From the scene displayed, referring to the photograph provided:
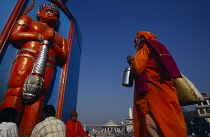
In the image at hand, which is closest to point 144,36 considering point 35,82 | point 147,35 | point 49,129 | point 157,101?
point 147,35

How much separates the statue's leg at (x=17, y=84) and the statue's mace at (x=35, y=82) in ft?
0.43

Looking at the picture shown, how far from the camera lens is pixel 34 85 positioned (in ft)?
8.78

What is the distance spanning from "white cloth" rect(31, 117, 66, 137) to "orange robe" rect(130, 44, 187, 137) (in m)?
1.11

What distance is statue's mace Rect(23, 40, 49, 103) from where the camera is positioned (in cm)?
266

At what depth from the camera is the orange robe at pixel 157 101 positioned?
Result: 1377mm

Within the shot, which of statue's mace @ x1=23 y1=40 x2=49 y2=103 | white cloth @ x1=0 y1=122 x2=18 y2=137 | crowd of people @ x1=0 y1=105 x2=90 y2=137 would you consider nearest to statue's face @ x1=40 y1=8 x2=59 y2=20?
statue's mace @ x1=23 y1=40 x2=49 y2=103

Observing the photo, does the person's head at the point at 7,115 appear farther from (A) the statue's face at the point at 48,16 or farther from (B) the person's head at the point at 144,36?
(A) the statue's face at the point at 48,16

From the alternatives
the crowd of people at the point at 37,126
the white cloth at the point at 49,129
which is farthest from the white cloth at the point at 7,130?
the white cloth at the point at 49,129

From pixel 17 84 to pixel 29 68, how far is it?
1.31 ft

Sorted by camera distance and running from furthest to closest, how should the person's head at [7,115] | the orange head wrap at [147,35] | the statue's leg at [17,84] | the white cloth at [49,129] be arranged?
the statue's leg at [17,84], the orange head wrap at [147,35], the white cloth at [49,129], the person's head at [7,115]

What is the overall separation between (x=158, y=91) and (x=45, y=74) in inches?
102

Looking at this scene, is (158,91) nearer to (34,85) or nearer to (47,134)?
(47,134)

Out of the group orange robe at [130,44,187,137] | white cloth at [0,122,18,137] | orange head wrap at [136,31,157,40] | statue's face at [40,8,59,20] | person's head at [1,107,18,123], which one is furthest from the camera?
statue's face at [40,8,59,20]

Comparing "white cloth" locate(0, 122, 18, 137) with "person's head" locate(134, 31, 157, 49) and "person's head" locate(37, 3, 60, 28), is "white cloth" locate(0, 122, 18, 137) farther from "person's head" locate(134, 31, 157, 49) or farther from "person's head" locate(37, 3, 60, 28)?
"person's head" locate(37, 3, 60, 28)
